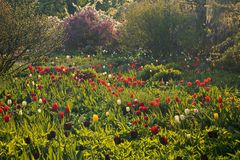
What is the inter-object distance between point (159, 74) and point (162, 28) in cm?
360

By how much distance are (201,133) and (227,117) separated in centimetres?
53

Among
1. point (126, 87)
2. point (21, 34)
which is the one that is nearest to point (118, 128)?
point (126, 87)

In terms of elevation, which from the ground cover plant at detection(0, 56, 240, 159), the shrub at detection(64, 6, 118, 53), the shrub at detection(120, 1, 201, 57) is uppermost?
the ground cover plant at detection(0, 56, 240, 159)

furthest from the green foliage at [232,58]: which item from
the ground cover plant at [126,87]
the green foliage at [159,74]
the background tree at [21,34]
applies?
the background tree at [21,34]

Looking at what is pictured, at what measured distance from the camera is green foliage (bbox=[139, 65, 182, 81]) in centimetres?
800

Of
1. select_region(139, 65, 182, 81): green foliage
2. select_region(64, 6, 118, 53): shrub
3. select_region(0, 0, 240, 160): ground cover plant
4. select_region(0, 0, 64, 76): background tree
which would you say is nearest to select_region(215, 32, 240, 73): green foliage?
select_region(0, 0, 240, 160): ground cover plant

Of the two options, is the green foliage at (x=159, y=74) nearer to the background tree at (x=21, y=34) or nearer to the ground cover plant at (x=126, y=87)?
the ground cover plant at (x=126, y=87)

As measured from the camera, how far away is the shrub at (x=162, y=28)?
36.9 feet

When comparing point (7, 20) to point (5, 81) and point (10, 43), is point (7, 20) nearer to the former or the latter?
point (10, 43)

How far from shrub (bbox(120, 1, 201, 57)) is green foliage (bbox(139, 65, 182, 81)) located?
9.71 ft

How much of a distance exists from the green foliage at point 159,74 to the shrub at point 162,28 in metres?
2.96

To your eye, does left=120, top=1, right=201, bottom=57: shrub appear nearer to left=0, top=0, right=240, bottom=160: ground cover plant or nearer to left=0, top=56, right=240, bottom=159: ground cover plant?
left=0, top=0, right=240, bottom=160: ground cover plant

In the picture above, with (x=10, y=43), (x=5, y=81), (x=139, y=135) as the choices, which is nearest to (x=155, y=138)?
(x=139, y=135)

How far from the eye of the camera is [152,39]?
11.5 m
